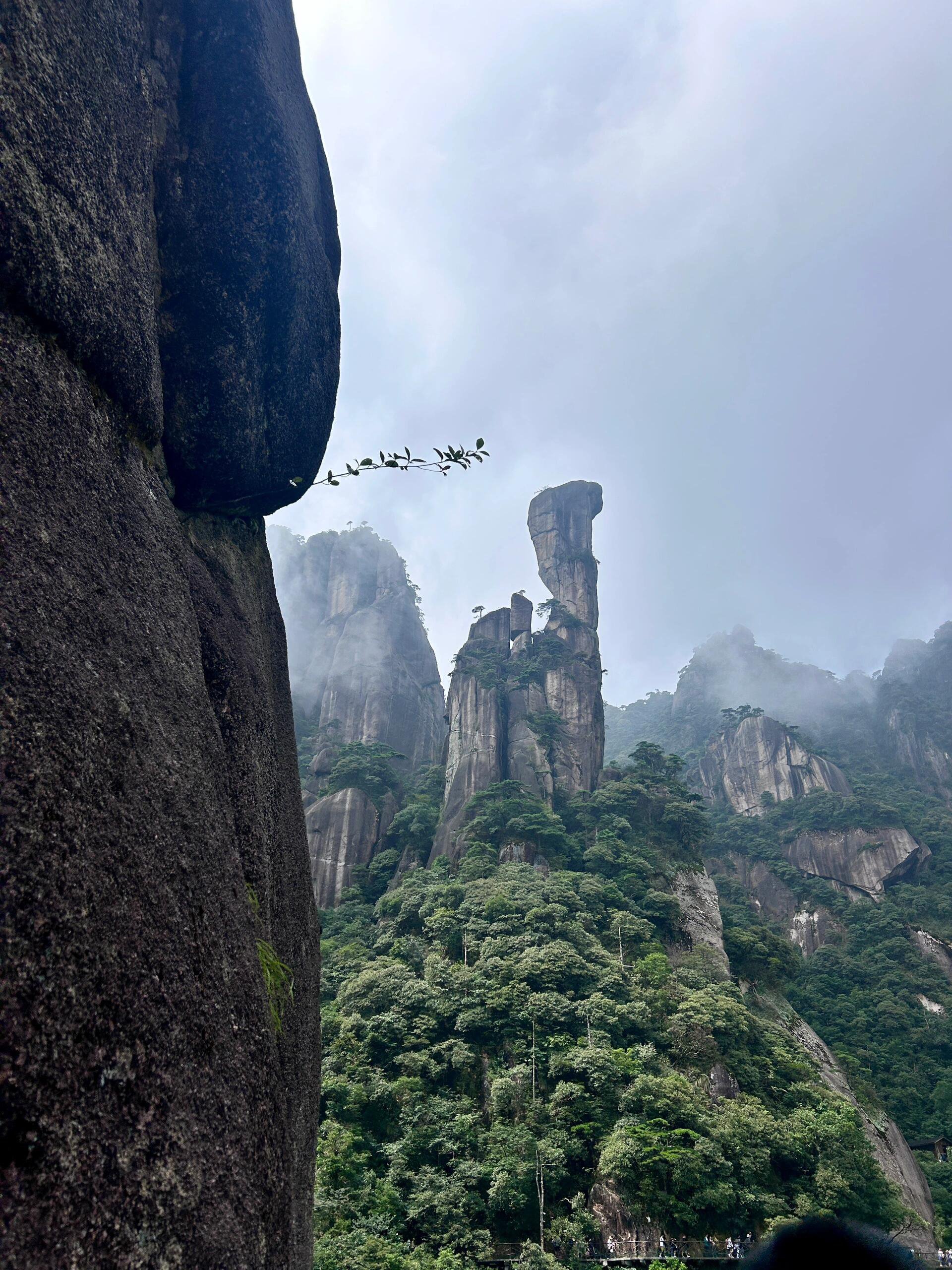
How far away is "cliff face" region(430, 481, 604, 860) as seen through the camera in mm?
41281

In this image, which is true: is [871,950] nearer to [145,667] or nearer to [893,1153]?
[893,1153]

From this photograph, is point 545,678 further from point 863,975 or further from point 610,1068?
point 610,1068

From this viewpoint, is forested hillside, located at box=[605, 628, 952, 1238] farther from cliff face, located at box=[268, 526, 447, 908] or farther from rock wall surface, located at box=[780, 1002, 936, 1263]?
cliff face, located at box=[268, 526, 447, 908]

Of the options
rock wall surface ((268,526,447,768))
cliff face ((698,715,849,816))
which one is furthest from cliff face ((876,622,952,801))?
rock wall surface ((268,526,447,768))

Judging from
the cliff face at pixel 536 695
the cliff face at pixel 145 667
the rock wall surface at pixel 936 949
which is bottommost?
the cliff face at pixel 145 667

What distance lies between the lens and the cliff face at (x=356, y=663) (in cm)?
4544

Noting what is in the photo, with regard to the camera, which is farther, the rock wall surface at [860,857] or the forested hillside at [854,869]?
the rock wall surface at [860,857]

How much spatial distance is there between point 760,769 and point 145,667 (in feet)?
222

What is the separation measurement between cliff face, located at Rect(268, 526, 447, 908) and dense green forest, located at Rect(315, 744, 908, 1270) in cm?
1501

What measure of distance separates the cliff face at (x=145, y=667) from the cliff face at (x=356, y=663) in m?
36.3

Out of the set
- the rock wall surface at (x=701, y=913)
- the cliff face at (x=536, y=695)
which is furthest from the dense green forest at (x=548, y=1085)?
the cliff face at (x=536, y=695)

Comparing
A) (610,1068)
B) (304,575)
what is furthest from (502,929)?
(304,575)

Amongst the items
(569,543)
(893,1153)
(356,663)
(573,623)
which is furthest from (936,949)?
(356,663)

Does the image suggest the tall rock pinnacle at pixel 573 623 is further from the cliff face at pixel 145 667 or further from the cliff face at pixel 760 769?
the cliff face at pixel 145 667
